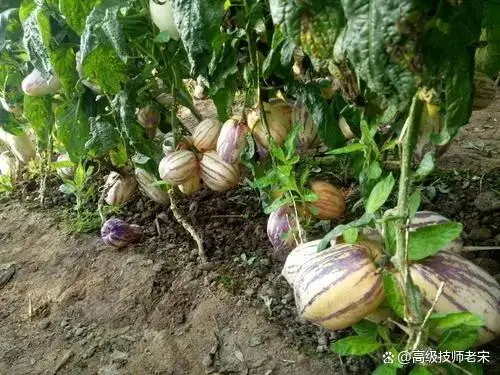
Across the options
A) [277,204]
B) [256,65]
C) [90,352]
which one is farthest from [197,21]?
[90,352]

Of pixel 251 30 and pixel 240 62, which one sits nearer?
pixel 251 30

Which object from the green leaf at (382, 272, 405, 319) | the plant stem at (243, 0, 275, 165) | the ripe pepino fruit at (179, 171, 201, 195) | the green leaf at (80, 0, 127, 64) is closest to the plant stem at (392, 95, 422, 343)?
the green leaf at (382, 272, 405, 319)

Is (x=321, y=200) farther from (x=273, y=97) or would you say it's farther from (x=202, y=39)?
(x=202, y=39)

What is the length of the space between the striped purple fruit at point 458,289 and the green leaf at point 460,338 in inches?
1.2

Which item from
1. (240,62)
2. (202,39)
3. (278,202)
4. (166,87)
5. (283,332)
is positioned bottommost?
(283,332)

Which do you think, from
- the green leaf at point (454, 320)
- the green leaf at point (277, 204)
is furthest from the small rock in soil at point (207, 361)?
the green leaf at point (454, 320)

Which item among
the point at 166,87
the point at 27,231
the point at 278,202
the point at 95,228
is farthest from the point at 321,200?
the point at 27,231

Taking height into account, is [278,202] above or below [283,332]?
above

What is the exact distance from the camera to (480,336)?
0.73 m

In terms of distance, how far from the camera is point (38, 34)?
3.85ft

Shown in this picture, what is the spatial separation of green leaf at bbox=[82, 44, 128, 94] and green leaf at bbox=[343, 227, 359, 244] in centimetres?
70

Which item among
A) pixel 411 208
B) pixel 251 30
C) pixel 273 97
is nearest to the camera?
pixel 411 208

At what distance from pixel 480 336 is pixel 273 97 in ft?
2.50

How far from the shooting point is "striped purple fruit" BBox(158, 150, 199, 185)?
1344 millimetres
